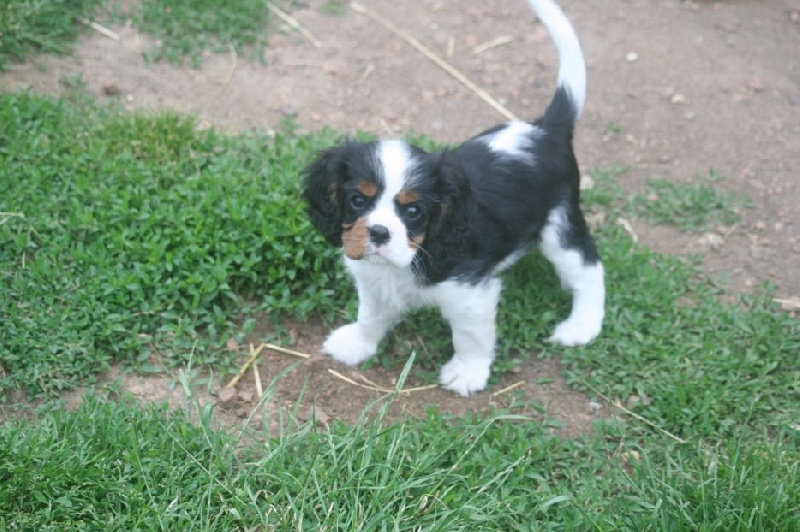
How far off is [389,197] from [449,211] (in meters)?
0.31

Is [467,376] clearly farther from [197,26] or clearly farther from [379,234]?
[197,26]

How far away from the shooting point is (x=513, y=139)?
4254mm

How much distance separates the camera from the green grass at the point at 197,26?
6305 mm

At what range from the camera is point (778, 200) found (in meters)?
5.59

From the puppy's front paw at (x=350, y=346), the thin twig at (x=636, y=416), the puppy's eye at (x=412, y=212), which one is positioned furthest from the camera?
the puppy's front paw at (x=350, y=346)

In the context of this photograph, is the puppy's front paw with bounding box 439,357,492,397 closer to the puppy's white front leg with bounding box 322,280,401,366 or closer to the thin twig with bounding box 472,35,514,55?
the puppy's white front leg with bounding box 322,280,401,366

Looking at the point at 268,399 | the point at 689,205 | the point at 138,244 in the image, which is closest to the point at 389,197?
the point at 268,399

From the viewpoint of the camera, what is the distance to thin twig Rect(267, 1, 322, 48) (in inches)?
262

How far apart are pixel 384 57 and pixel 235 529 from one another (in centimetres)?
421

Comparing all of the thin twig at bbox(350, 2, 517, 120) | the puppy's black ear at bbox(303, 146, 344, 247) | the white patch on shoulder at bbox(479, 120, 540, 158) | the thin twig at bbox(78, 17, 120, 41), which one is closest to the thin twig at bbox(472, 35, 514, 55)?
the thin twig at bbox(350, 2, 517, 120)

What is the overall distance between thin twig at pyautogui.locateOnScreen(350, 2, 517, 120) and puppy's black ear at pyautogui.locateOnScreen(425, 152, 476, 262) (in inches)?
98.5

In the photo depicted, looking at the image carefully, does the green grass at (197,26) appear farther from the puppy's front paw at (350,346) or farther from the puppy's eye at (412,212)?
the puppy's eye at (412,212)

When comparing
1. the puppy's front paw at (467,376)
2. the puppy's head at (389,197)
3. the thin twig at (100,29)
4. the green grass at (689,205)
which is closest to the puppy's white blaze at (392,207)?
the puppy's head at (389,197)

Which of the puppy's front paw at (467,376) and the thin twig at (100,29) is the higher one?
the thin twig at (100,29)
